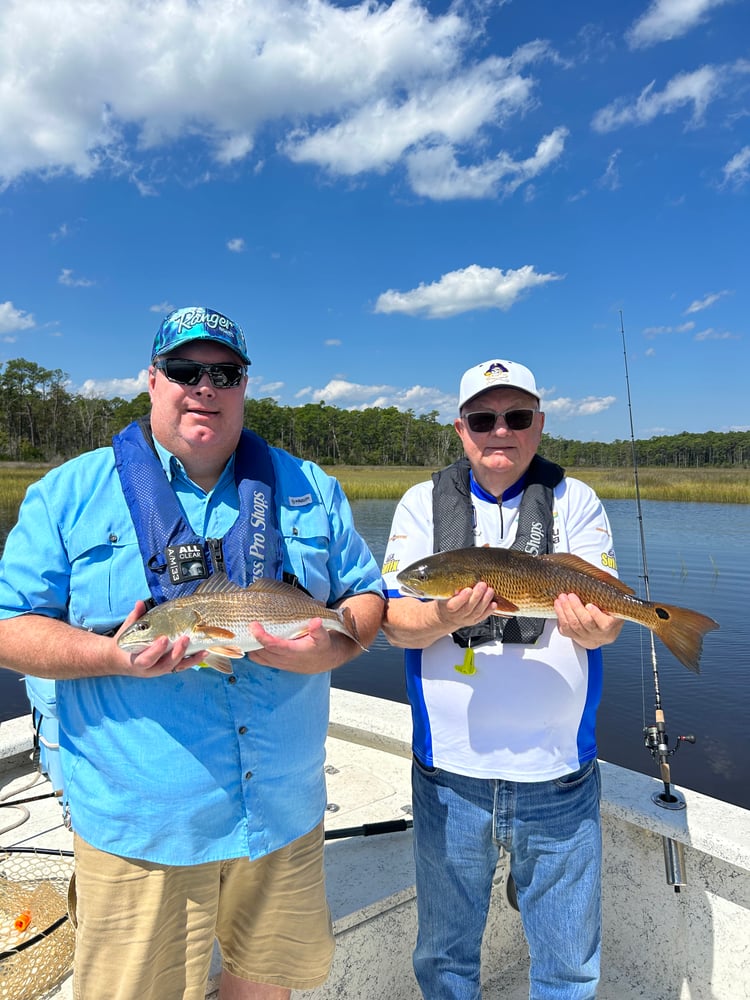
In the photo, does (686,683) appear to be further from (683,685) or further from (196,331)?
(196,331)

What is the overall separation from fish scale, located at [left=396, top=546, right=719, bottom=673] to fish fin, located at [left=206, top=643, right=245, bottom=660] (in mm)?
909

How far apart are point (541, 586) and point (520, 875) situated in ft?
4.33

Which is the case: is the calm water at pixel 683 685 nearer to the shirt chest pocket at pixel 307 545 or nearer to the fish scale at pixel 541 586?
the fish scale at pixel 541 586

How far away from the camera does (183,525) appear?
258 centimetres

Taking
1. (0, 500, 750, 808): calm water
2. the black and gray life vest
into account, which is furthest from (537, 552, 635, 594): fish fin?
(0, 500, 750, 808): calm water

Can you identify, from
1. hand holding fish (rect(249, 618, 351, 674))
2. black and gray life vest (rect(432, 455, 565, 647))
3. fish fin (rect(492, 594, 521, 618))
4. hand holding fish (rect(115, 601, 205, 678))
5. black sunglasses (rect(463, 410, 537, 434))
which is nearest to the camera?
hand holding fish (rect(115, 601, 205, 678))

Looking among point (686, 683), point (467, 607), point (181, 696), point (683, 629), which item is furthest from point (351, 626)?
point (686, 683)

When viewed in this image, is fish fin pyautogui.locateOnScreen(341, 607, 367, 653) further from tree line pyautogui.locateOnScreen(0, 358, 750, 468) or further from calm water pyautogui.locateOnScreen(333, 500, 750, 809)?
tree line pyautogui.locateOnScreen(0, 358, 750, 468)

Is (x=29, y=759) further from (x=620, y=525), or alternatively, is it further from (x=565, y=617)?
(x=620, y=525)

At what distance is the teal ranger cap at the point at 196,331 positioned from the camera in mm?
2611

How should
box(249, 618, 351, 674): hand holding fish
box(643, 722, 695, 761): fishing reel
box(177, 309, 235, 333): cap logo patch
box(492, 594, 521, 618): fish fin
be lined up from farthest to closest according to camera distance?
1. box(643, 722, 695, 761): fishing reel
2. box(492, 594, 521, 618): fish fin
3. box(177, 309, 235, 333): cap logo patch
4. box(249, 618, 351, 674): hand holding fish

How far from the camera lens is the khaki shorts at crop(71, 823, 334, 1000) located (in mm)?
2268

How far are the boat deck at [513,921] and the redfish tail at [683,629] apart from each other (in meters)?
1.13

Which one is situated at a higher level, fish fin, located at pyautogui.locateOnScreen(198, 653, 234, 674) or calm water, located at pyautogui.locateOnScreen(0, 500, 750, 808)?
fish fin, located at pyautogui.locateOnScreen(198, 653, 234, 674)
